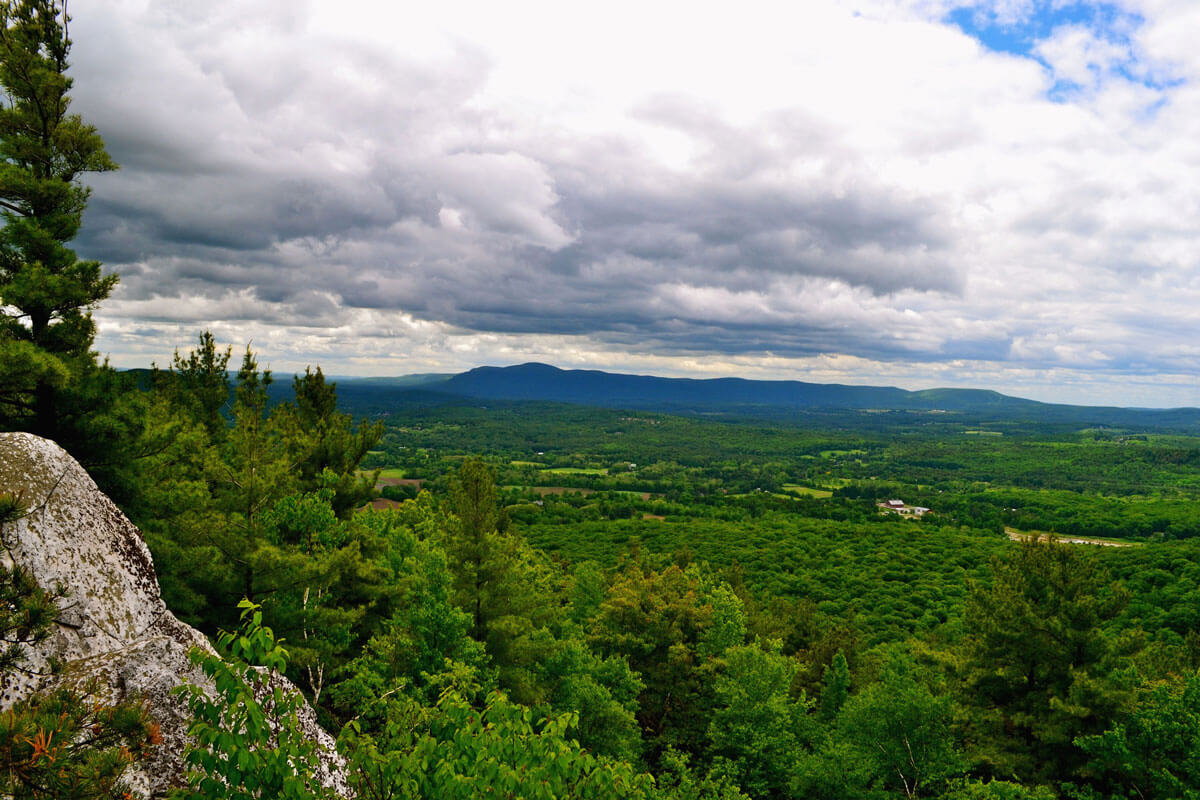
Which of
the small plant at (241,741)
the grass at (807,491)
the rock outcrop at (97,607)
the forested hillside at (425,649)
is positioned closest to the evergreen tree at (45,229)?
the forested hillside at (425,649)

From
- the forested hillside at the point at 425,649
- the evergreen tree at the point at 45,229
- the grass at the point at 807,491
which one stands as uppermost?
the evergreen tree at the point at 45,229

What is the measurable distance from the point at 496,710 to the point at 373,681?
Result: 10.8m

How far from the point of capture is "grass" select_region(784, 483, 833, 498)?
169 metres

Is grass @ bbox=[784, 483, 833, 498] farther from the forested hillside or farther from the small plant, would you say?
the small plant

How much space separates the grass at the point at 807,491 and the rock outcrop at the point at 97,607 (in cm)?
16754

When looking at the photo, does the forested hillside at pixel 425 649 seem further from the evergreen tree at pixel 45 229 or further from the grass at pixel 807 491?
the grass at pixel 807 491

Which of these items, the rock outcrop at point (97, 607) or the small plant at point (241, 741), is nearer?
the small plant at point (241, 741)

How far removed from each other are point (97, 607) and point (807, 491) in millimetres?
186016

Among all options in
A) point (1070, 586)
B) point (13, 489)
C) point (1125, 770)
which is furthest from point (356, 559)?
point (1070, 586)

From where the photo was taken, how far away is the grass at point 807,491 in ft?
556

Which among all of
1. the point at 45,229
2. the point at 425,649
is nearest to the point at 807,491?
the point at 425,649

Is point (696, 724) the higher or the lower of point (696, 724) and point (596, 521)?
the higher

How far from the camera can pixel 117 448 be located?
1511 centimetres

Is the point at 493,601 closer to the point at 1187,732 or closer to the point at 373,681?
the point at 373,681
